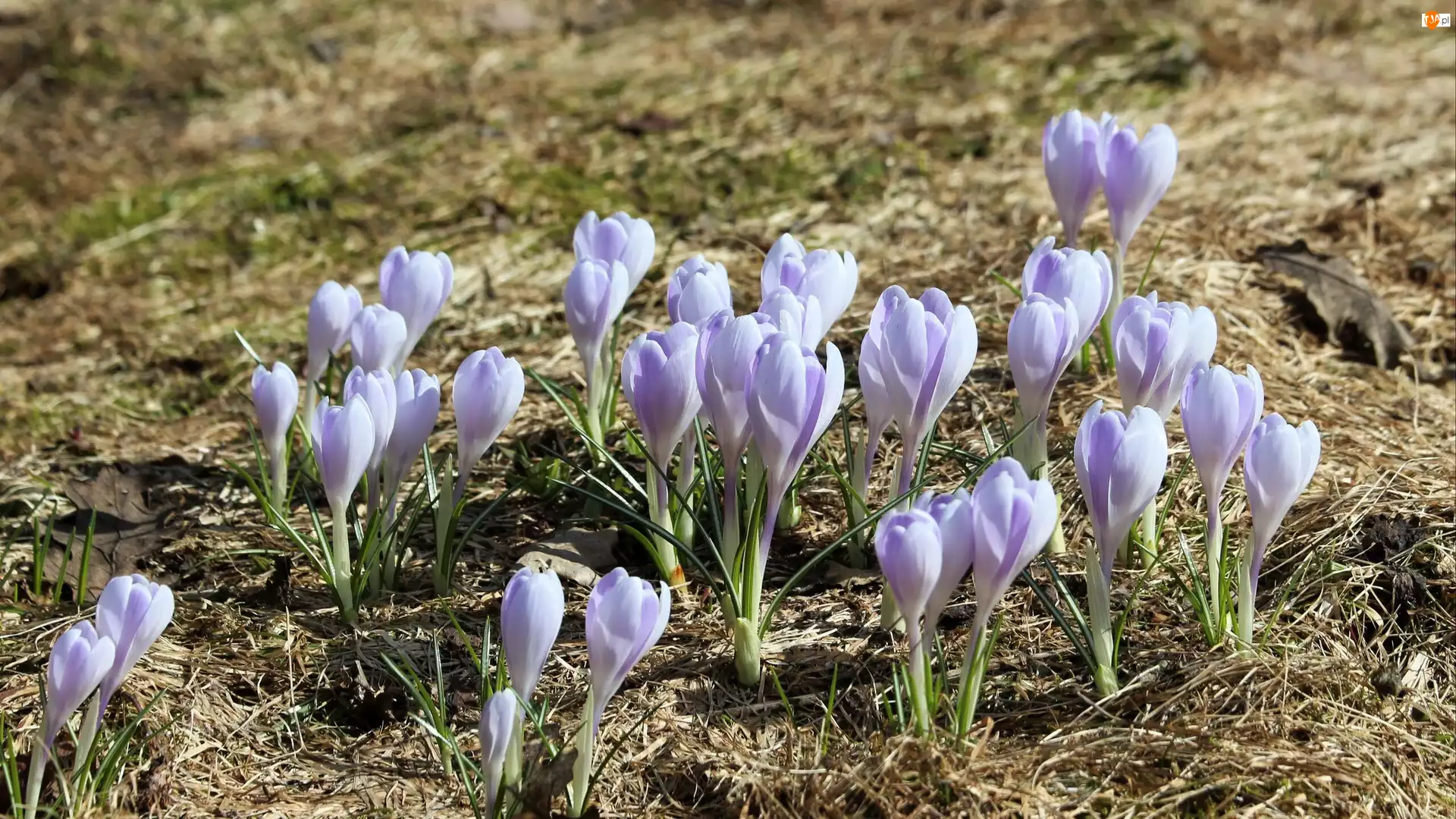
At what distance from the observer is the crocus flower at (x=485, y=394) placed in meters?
2.36

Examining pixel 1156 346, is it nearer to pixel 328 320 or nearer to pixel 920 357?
pixel 920 357

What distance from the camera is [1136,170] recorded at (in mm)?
2795

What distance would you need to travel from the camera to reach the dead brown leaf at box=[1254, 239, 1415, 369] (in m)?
3.39

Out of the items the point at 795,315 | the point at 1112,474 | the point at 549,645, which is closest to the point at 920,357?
the point at 795,315

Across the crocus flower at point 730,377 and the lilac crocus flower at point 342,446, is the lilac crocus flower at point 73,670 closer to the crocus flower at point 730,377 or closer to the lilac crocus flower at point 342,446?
the lilac crocus flower at point 342,446

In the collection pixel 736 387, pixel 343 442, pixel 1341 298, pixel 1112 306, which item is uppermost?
pixel 736 387

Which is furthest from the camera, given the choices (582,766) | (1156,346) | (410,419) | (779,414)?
(410,419)

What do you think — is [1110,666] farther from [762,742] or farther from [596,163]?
[596,163]

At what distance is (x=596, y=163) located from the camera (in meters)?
4.84

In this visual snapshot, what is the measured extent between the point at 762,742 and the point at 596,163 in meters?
3.08

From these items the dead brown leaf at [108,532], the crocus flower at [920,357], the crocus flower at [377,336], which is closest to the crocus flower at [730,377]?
the crocus flower at [920,357]

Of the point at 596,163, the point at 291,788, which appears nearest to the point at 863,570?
the point at 291,788

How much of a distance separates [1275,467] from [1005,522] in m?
0.51

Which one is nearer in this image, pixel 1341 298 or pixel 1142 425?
pixel 1142 425
